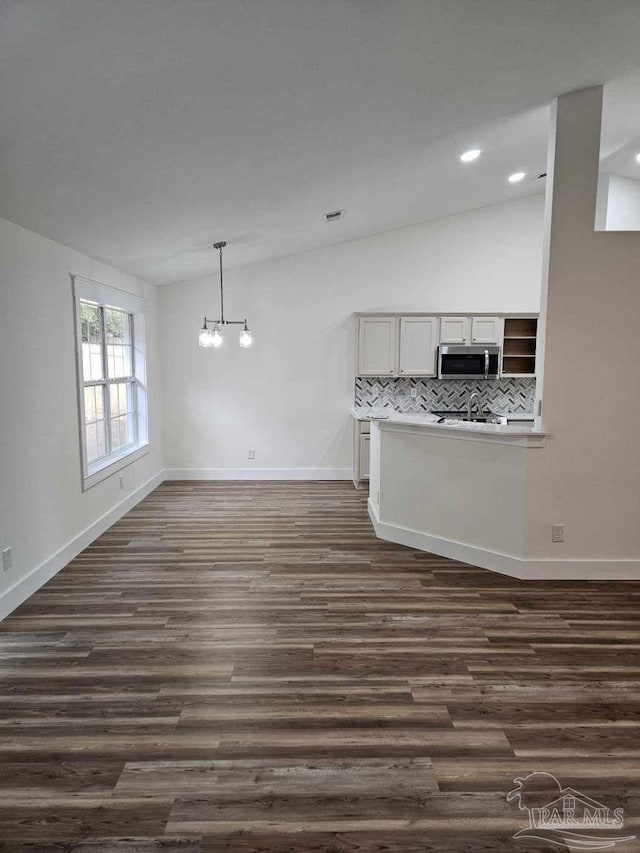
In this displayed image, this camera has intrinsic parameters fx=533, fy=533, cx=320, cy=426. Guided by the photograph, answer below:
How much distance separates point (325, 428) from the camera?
7.16 meters

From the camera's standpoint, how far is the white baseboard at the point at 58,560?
135 inches

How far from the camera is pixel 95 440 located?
5270mm

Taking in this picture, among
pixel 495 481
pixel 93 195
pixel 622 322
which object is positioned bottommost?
pixel 495 481

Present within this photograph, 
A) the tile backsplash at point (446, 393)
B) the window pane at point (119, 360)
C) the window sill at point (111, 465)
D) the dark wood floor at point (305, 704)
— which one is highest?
the window pane at point (119, 360)

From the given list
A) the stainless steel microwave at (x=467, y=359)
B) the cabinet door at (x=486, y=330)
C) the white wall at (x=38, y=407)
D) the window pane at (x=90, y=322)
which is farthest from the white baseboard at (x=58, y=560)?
the cabinet door at (x=486, y=330)

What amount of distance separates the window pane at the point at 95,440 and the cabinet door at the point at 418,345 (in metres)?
3.57

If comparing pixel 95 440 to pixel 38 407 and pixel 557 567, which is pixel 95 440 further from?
pixel 557 567

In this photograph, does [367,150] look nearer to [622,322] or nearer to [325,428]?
[622,322]

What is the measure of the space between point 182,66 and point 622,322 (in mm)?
3236

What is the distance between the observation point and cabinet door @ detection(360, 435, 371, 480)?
6617 millimetres

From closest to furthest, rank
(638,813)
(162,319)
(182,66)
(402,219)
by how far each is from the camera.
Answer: (638,813) → (182,66) → (402,219) → (162,319)

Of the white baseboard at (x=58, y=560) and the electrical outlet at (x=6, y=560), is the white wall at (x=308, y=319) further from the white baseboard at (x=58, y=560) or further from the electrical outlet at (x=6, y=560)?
the electrical outlet at (x=6, y=560)

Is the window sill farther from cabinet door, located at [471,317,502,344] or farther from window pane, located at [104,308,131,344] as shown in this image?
cabinet door, located at [471,317,502,344]

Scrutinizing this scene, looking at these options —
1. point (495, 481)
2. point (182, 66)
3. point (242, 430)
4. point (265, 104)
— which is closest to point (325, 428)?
point (242, 430)
